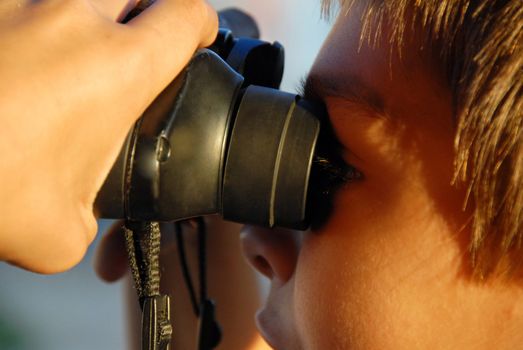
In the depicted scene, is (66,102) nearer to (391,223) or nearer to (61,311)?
(391,223)

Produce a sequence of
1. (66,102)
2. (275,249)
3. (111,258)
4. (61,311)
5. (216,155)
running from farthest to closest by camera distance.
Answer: (61,311), (111,258), (275,249), (216,155), (66,102)

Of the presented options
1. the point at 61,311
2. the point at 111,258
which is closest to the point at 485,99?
the point at 111,258

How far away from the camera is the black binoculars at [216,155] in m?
0.54

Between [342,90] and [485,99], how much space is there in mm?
141

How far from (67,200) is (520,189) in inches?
12.8

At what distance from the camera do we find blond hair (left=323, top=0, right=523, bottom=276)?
0.51 m

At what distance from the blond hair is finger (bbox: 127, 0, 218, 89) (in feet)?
0.49

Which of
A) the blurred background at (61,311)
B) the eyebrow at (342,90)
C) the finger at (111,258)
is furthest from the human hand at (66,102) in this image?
the blurred background at (61,311)

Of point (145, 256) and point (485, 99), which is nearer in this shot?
point (485, 99)

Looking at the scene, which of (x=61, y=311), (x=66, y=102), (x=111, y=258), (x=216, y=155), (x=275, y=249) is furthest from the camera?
(x=61, y=311)

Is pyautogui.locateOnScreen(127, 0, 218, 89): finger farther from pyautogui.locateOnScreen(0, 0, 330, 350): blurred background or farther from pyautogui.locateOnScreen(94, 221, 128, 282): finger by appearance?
pyautogui.locateOnScreen(0, 0, 330, 350): blurred background

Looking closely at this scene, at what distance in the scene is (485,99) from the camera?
52 centimetres

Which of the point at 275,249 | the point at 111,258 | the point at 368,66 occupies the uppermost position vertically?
the point at 368,66

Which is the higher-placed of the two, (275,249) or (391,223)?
(391,223)
